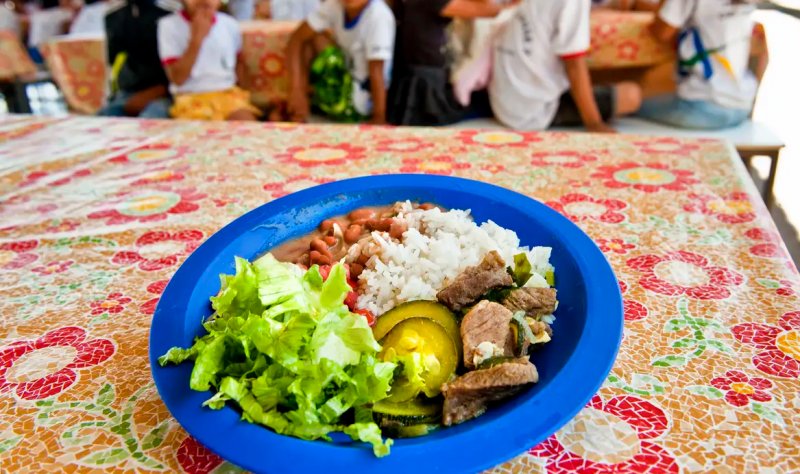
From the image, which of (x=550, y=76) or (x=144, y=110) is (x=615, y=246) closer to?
(x=550, y=76)

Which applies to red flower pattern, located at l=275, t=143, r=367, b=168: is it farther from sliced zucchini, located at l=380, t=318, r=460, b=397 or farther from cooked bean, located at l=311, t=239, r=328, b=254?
sliced zucchini, located at l=380, t=318, r=460, b=397

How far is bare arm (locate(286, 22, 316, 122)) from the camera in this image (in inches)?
114

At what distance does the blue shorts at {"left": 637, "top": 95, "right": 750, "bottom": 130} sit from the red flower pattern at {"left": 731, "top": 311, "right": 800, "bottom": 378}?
2006 millimetres

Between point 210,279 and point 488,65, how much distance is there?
2.35m

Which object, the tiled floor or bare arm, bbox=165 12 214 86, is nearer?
the tiled floor

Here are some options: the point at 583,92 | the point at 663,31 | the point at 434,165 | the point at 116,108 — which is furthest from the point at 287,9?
the point at 434,165

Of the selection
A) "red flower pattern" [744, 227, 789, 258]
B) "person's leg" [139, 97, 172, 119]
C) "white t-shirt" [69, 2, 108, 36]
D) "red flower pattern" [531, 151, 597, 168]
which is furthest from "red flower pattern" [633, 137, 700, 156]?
"white t-shirt" [69, 2, 108, 36]

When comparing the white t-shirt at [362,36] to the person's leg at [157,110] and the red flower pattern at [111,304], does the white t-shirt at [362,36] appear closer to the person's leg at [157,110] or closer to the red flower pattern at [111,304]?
the person's leg at [157,110]

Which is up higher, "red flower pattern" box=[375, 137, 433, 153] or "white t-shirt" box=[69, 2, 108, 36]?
"white t-shirt" box=[69, 2, 108, 36]

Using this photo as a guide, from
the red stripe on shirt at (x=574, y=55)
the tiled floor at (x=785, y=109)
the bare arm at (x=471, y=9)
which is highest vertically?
the bare arm at (x=471, y=9)

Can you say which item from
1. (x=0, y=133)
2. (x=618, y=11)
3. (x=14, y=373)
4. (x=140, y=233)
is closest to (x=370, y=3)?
(x=618, y=11)

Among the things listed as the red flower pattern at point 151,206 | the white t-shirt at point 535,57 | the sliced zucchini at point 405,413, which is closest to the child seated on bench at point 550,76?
the white t-shirt at point 535,57

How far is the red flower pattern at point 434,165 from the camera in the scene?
1.45 meters

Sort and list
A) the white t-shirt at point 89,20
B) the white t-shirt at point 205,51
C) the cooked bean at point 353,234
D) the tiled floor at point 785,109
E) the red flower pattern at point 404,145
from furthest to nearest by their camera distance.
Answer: the white t-shirt at point 89,20, the white t-shirt at point 205,51, the tiled floor at point 785,109, the red flower pattern at point 404,145, the cooked bean at point 353,234
